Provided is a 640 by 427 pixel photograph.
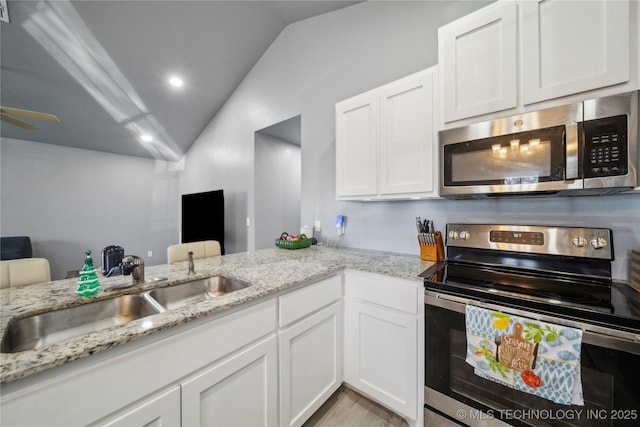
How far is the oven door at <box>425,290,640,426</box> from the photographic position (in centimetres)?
81

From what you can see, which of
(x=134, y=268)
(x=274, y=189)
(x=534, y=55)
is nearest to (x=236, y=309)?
(x=134, y=268)

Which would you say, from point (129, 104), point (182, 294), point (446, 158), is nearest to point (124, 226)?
point (129, 104)

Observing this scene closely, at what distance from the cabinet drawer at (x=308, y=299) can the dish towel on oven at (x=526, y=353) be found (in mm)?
739

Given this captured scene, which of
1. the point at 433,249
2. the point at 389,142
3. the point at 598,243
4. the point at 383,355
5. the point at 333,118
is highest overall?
the point at 333,118

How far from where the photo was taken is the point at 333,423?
4.79 ft

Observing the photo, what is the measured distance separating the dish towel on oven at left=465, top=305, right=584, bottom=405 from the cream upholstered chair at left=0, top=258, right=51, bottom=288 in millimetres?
2143

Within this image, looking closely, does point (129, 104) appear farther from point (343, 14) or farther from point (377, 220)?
point (377, 220)

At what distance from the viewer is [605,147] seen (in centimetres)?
101

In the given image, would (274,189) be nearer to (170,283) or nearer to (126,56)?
(126,56)

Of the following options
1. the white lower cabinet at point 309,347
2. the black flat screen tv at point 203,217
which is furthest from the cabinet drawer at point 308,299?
the black flat screen tv at point 203,217

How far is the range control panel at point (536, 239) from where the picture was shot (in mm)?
1216

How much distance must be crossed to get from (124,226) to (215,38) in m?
4.21

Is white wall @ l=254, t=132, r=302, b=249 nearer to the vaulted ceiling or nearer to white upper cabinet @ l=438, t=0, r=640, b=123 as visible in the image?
the vaulted ceiling

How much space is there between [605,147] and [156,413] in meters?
2.00
